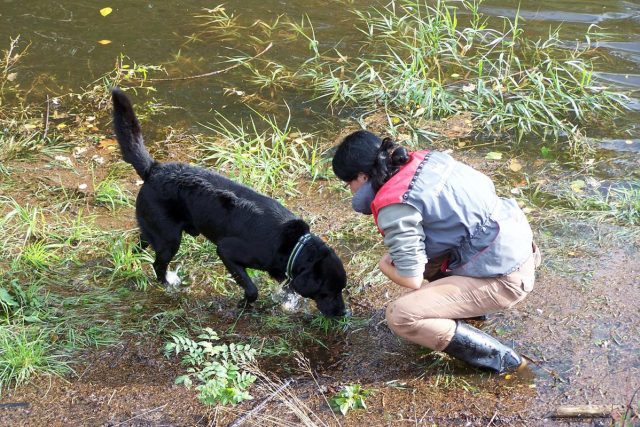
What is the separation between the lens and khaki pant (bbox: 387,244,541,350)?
402 cm

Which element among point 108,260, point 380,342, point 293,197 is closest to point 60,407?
point 108,260

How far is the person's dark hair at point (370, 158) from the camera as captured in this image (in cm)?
371

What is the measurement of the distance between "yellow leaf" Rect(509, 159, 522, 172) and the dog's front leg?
8.61 ft

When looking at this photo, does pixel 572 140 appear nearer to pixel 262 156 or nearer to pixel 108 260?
pixel 262 156

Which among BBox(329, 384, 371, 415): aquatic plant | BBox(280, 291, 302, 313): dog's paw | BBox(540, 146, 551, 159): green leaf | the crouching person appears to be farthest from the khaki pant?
BBox(540, 146, 551, 159): green leaf

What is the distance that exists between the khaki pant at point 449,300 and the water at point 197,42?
3.36 metres

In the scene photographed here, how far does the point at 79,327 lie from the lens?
474 centimetres

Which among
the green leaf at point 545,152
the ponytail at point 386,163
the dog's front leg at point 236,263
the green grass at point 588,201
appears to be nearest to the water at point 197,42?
the green leaf at point 545,152

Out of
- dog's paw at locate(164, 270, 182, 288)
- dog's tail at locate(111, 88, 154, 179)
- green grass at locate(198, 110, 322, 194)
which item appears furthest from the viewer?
green grass at locate(198, 110, 322, 194)

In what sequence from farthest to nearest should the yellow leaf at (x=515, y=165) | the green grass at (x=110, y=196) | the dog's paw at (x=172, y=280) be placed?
the yellow leaf at (x=515, y=165), the green grass at (x=110, y=196), the dog's paw at (x=172, y=280)

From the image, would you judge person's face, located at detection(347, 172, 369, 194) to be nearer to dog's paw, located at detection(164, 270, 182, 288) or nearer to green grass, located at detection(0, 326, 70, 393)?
dog's paw, located at detection(164, 270, 182, 288)

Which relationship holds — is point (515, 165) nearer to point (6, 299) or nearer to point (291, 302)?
point (291, 302)

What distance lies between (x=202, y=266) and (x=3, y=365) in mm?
1507

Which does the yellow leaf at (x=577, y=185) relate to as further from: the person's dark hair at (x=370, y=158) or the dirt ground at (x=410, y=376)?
the person's dark hair at (x=370, y=158)
